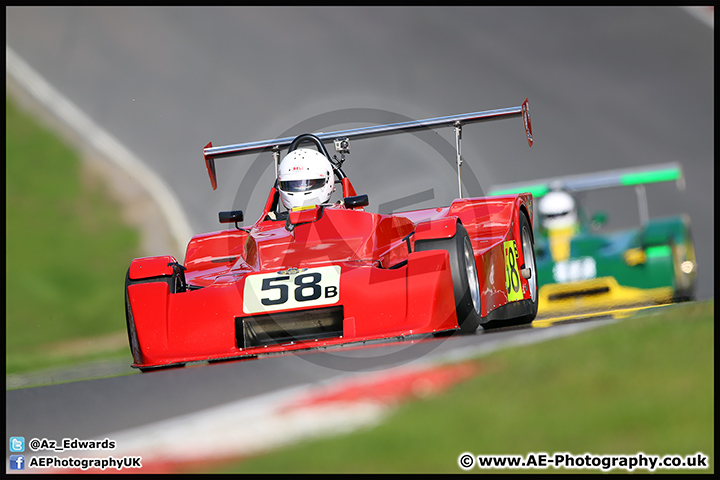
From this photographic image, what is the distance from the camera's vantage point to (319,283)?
23.1 feet

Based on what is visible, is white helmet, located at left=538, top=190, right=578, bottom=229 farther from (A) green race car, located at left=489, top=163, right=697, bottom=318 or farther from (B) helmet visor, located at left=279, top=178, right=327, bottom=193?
(B) helmet visor, located at left=279, top=178, right=327, bottom=193

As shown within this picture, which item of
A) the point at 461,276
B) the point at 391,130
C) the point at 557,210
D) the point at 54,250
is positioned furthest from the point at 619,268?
the point at 54,250

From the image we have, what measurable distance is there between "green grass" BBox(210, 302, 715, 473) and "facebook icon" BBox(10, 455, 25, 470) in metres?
1.20

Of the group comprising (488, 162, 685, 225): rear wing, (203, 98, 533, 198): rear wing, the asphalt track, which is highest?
the asphalt track

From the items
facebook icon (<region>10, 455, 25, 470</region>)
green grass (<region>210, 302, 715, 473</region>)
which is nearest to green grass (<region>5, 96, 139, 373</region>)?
facebook icon (<region>10, 455, 25, 470</region>)

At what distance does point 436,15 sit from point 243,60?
18.8ft

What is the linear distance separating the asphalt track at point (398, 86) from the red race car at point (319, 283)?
8334 mm

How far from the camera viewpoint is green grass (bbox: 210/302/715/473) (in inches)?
155

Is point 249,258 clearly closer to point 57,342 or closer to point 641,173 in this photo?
point 641,173

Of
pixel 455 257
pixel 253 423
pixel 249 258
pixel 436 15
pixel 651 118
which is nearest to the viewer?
pixel 253 423

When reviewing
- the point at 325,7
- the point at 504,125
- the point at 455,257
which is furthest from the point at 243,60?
the point at 455,257

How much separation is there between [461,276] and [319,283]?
3.30 feet
